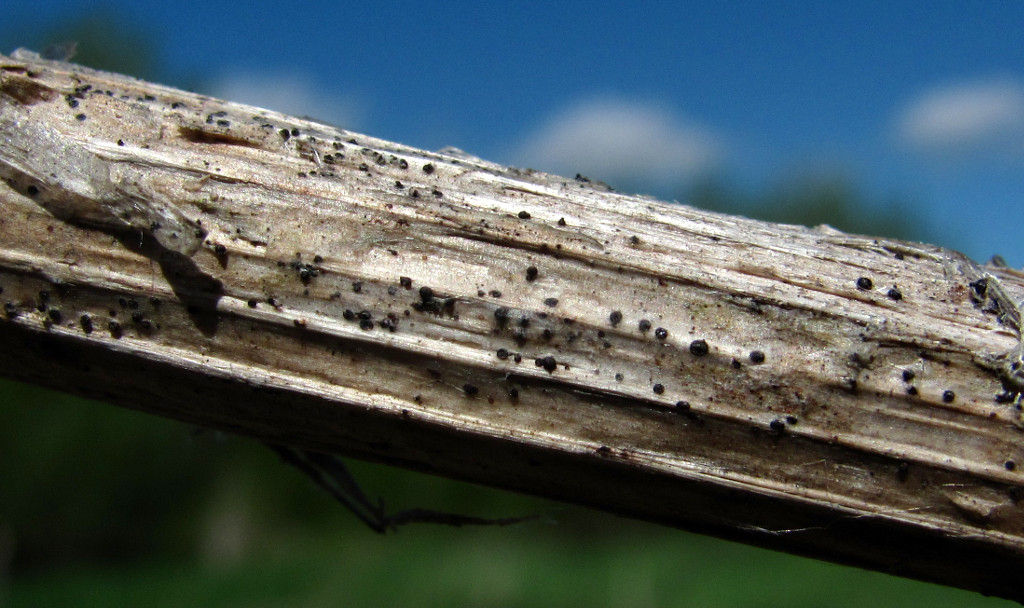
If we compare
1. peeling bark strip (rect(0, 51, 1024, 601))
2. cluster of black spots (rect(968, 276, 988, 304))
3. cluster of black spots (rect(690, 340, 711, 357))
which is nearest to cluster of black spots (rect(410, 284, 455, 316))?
peeling bark strip (rect(0, 51, 1024, 601))

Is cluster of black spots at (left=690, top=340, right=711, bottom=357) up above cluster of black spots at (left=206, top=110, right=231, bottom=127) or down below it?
below

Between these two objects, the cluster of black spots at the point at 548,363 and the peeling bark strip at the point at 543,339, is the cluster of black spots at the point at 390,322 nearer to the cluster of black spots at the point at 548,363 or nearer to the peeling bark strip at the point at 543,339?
the peeling bark strip at the point at 543,339

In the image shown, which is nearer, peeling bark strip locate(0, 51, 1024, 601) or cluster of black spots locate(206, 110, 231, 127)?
peeling bark strip locate(0, 51, 1024, 601)

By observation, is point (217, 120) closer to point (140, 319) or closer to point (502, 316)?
point (140, 319)

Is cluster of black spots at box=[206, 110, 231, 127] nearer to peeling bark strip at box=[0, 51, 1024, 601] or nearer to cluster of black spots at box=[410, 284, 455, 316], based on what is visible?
peeling bark strip at box=[0, 51, 1024, 601]

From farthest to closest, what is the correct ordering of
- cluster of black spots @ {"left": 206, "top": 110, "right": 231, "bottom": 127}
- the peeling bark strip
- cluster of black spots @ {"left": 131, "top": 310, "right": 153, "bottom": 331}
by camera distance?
1. cluster of black spots @ {"left": 206, "top": 110, "right": 231, "bottom": 127}
2. cluster of black spots @ {"left": 131, "top": 310, "right": 153, "bottom": 331}
3. the peeling bark strip

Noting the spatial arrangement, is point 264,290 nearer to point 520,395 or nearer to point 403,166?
point 403,166

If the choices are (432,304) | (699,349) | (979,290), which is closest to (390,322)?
(432,304)
